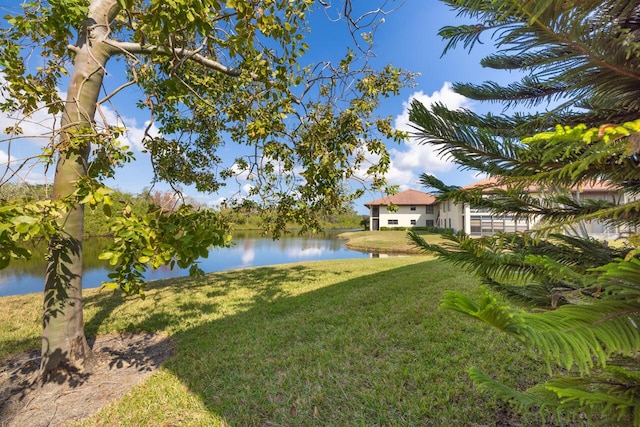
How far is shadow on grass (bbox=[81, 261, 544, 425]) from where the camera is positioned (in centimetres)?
259

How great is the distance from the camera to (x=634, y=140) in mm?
685

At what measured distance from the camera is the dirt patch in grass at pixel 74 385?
9.35 ft

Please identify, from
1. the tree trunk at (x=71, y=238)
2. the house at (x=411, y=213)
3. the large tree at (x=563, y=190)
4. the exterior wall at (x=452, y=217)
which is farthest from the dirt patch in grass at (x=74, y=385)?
the house at (x=411, y=213)

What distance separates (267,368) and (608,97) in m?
3.81

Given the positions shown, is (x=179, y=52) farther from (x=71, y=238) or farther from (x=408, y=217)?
(x=408, y=217)

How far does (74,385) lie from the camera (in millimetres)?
3340


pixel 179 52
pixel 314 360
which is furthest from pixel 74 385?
pixel 179 52

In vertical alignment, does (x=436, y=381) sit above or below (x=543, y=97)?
below

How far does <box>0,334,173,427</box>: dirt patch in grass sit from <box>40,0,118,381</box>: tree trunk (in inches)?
9.6

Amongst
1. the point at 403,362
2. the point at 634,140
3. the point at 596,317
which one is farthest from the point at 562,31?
the point at 403,362

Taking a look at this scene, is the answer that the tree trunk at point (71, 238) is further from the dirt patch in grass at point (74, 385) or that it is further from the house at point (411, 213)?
the house at point (411, 213)

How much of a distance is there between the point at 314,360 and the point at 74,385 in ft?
9.45

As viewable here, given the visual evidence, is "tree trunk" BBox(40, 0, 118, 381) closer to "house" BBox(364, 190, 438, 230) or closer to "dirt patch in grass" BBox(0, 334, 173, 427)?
"dirt patch in grass" BBox(0, 334, 173, 427)

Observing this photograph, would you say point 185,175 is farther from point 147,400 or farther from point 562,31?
point 562,31
